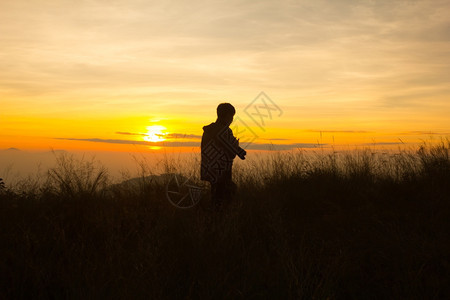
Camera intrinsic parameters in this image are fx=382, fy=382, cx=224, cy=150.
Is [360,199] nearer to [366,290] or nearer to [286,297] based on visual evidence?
[366,290]

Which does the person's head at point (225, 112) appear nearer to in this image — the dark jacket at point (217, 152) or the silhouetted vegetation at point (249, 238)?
the dark jacket at point (217, 152)

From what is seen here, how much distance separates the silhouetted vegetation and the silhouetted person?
0.36 m

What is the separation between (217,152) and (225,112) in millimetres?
613

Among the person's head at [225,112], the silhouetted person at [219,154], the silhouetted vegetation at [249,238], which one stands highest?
the person's head at [225,112]

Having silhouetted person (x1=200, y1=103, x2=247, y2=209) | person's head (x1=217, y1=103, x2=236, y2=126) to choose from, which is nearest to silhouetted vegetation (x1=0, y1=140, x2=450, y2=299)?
silhouetted person (x1=200, y1=103, x2=247, y2=209)

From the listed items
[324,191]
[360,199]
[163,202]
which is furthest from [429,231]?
[163,202]

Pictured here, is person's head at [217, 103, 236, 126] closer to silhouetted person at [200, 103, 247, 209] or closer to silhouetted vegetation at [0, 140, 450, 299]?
silhouetted person at [200, 103, 247, 209]

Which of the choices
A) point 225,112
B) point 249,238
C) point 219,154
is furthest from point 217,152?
point 249,238

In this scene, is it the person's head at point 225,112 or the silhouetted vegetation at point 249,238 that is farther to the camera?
the person's head at point 225,112

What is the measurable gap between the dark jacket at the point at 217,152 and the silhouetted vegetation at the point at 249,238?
555 mm

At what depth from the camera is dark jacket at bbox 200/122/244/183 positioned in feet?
18.4

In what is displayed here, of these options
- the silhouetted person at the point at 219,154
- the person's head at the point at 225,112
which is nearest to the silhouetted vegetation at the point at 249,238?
the silhouetted person at the point at 219,154

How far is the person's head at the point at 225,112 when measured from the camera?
5738mm

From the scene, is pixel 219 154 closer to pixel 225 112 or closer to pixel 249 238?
pixel 225 112
